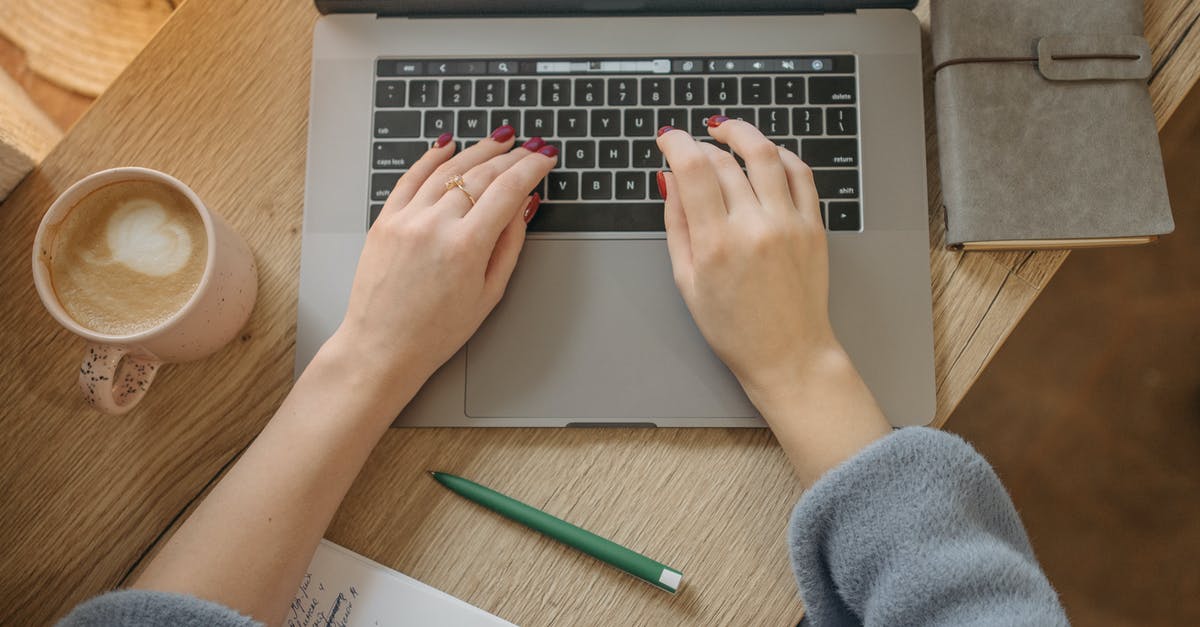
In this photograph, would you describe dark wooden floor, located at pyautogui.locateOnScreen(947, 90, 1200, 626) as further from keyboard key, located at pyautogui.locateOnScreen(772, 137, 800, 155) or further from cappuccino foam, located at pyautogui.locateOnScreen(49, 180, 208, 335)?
cappuccino foam, located at pyautogui.locateOnScreen(49, 180, 208, 335)

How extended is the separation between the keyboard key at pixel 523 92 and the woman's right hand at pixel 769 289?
118 millimetres

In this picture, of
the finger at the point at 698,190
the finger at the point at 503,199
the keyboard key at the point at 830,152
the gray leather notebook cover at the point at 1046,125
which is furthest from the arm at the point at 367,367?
the gray leather notebook cover at the point at 1046,125

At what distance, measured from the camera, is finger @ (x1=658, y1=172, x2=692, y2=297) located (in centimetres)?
59

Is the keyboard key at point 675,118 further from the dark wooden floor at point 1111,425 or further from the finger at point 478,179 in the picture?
the dark wooden floor at point 1111,425

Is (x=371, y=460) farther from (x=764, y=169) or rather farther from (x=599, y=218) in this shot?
(x=764, y=169)

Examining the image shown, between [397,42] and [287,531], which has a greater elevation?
[397,42]

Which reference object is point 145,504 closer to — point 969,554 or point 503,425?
point 503,425

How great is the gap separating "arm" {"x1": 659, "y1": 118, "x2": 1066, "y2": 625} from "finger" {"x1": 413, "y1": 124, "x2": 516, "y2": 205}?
0.13 m

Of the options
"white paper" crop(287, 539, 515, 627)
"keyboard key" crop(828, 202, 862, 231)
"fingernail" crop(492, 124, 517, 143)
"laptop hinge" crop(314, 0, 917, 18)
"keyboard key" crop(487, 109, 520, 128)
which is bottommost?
"white paper" crop(287, 539, 515, 627)

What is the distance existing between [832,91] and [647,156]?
16 centimetres

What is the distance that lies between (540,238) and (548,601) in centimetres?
27

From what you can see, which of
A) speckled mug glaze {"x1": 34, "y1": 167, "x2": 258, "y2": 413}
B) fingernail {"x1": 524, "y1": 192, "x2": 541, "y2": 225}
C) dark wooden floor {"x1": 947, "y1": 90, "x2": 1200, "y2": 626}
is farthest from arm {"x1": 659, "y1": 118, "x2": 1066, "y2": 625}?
dark wooden floor {"x1": 947, "y1": 90, "x2": 1200, "y2": 626}

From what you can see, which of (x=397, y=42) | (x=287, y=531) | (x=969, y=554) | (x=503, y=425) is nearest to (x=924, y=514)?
(x=969, y=554)

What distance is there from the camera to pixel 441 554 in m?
0.58
